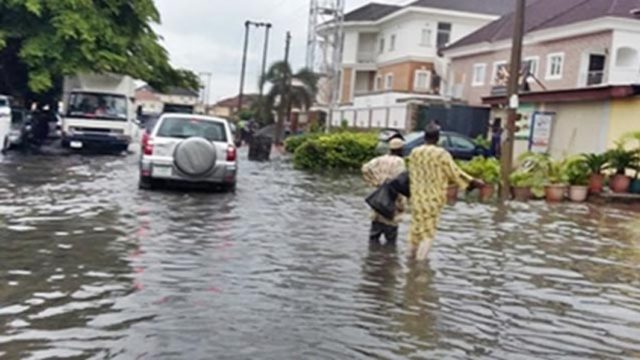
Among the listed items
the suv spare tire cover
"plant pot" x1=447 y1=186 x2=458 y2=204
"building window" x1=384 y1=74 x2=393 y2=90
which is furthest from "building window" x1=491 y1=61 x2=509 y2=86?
the suv spare tire cover

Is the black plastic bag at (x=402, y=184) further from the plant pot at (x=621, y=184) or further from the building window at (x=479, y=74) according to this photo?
the building window at (x=479, y=74)

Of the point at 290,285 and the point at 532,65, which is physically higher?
the point at 532,65

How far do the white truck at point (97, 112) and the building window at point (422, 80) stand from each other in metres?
28.2

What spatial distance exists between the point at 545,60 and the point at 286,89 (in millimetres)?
Result: 22102

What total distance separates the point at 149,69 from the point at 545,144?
1636 centimetres

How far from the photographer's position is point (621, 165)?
20.0 meters

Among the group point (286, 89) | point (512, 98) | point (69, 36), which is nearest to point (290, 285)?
point (512, 98)

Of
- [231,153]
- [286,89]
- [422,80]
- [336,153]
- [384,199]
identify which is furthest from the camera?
[286,89]

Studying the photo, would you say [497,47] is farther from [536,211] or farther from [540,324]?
[540,324]

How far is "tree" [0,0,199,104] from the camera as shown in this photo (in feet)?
95.2

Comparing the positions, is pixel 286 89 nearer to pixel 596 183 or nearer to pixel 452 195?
pixel 596 183

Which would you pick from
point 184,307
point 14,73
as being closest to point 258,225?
point 184,307

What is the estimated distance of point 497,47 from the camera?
139ft

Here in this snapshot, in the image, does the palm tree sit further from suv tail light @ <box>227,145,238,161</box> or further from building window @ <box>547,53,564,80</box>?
suv tail light @ <box>227,145,238,161</box>
